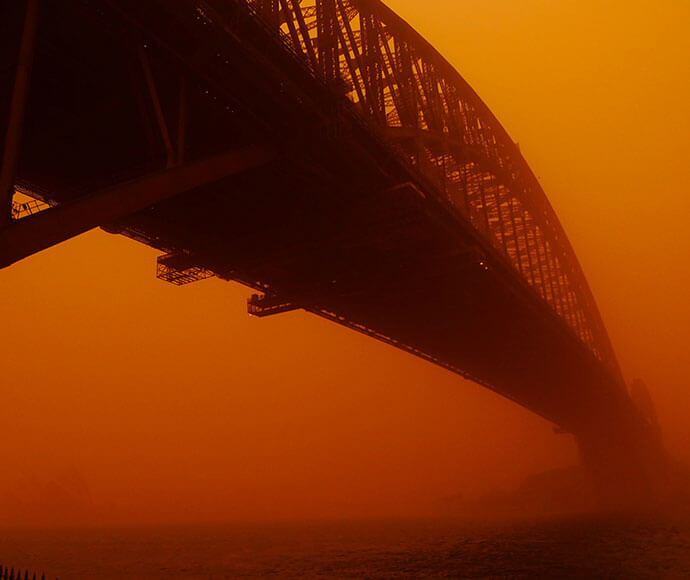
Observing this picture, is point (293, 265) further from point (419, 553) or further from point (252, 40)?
point (419, 553)

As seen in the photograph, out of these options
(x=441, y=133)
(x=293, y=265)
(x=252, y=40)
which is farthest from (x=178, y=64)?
(x=441, y=133)

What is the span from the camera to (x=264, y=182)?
22.7 metres

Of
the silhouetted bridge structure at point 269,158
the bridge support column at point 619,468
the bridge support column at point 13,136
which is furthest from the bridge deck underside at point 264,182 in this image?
the bridge support column at point 619,468

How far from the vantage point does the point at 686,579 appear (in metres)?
27.5

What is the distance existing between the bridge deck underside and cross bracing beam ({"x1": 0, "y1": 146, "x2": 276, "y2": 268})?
0.70m

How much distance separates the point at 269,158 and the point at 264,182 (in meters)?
3.82

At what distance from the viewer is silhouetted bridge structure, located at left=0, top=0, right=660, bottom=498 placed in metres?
13.8

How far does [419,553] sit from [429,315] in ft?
60.8

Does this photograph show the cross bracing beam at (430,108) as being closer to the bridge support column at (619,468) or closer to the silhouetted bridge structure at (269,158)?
the silhouetted bridge structure at (269,158)

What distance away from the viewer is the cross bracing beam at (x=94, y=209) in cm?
968

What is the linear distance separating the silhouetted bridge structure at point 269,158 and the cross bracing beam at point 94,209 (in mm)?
37

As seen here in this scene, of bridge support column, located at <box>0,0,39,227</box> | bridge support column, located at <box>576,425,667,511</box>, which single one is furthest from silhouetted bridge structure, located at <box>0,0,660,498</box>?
bridge support column, located at <box>576,425,667,511</box>

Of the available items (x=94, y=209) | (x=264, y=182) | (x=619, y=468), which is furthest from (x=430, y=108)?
(x=619, y=468)

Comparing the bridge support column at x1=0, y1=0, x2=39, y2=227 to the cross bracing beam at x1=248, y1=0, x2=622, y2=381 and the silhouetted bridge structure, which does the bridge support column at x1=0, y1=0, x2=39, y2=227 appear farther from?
the cross bracing beam at x1=248, y1=0, x2=622, y2=381
